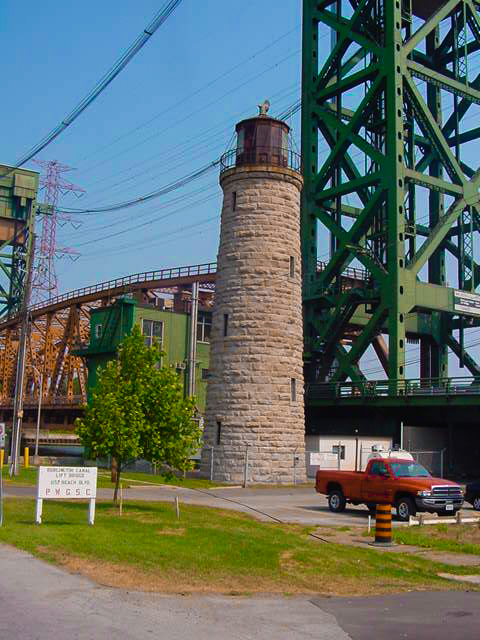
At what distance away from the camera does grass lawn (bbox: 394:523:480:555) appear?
19.4m

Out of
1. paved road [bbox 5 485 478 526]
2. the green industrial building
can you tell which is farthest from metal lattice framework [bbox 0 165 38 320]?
paved road [bbox 5 485 478 526]

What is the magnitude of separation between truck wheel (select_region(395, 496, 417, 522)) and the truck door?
20.6 inches

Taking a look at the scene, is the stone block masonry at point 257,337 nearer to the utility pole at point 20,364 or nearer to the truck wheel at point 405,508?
the utility pole at point 20,364

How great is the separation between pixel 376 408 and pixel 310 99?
25662mm

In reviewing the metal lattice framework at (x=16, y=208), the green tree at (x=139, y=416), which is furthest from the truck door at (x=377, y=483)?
the metal lattice framework at (x=16, y=208)

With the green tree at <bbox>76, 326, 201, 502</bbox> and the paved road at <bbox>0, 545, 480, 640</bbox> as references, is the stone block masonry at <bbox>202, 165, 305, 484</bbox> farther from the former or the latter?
the paved road at <bbox>0, 545, 480, 640</bbox>

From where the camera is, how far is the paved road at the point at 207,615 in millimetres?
9633

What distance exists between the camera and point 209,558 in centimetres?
1530

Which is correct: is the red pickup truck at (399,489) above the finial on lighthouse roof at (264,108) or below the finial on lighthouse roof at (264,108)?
below

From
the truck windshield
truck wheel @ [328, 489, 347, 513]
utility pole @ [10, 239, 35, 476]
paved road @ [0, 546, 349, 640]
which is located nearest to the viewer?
paved road @ [0, 546, 349, 640]

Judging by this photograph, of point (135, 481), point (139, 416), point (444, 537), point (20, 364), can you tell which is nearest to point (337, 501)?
point (444, 537)

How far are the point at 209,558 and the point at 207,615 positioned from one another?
15.2 ft

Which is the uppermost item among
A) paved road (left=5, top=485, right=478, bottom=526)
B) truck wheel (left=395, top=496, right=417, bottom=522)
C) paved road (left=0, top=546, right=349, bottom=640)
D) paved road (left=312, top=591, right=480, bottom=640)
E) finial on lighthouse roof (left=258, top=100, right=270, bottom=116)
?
finial on lighthouse roof (left=258, top=100, right=270, bottom=116)

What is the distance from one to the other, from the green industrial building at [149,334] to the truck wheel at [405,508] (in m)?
31.2
